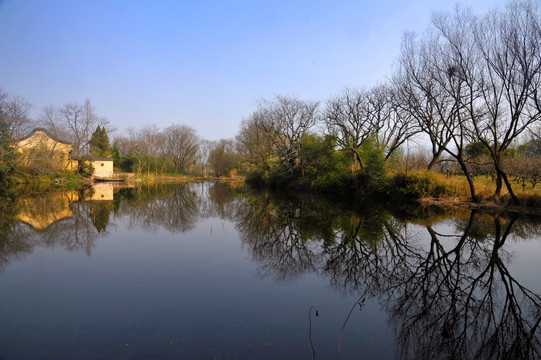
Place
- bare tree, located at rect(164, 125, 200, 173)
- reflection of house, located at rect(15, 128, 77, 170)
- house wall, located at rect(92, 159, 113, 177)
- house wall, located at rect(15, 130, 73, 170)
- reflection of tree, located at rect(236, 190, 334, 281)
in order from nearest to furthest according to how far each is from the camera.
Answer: reflection of tree, located at rect(236, 190, 334, 281) → house wall, located at rect(15, 130, 73, 170) → reflection of house, located at rect(15, 128, 77, 170) → house wall, located at rect(92, 159, 113, 177) → bare tree, located at rect(164, 125, 200, 173)

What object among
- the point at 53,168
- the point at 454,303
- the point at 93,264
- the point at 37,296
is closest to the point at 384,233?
the point at 454,303

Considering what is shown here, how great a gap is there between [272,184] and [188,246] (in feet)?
95.8

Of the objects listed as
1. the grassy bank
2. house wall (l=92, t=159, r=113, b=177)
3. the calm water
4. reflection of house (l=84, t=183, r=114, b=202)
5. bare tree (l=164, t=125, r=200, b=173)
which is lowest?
the calm water

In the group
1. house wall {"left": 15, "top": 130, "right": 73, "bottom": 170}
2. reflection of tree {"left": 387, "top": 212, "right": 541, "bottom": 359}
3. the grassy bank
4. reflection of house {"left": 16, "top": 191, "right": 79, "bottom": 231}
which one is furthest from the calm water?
house wall {"left": 15, "top": 130, "right": 73, "bottom": 170}

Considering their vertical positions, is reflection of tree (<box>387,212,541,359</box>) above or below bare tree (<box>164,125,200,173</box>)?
below

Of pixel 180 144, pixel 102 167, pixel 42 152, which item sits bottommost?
pixel 102 167

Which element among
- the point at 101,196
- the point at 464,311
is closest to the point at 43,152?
the point at 101,196

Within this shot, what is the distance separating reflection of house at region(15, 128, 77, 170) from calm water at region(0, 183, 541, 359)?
2374 centimetres

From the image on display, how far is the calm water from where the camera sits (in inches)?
146

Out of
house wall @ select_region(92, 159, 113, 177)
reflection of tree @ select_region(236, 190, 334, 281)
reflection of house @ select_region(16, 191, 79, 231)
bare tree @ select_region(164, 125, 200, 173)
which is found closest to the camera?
reflection of tree @ select_region(236, 190, 334, 281)

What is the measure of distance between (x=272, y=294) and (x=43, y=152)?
117 ft

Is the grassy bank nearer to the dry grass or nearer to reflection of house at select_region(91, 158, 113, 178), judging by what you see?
the dry grass

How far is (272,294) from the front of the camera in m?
5.29

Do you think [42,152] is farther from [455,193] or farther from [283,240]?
[455,193]
